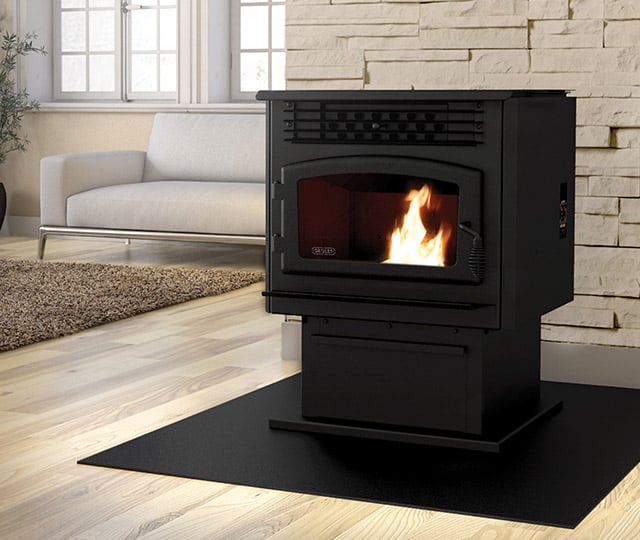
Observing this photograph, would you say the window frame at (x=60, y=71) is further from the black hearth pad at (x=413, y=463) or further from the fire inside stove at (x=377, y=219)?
the fire inside stove at (x=377, y=219)

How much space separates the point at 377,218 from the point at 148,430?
2.50 ft

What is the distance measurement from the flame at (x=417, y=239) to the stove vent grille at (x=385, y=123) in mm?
135

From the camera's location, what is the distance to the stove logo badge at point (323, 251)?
282 centimetres

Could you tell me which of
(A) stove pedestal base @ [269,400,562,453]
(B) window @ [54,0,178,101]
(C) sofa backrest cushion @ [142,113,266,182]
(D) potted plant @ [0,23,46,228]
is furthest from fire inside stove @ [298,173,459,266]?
(D) potted plant @ [0,23,46,228]

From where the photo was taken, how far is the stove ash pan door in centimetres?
267

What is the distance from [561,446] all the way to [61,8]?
576 centimetres

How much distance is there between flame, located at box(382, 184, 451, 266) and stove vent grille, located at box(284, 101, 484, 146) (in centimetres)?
14

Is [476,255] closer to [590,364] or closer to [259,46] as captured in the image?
[590,364]

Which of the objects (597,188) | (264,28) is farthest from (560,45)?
(264,28)

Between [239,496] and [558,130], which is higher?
[558,130]

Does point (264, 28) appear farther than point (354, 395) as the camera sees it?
Yes

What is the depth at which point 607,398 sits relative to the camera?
322 cm

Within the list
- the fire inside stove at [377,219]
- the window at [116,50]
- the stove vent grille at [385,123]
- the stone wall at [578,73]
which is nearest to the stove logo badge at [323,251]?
the fire inside stove at [377,219]

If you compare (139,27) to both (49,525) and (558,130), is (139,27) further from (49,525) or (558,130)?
(49,525)
